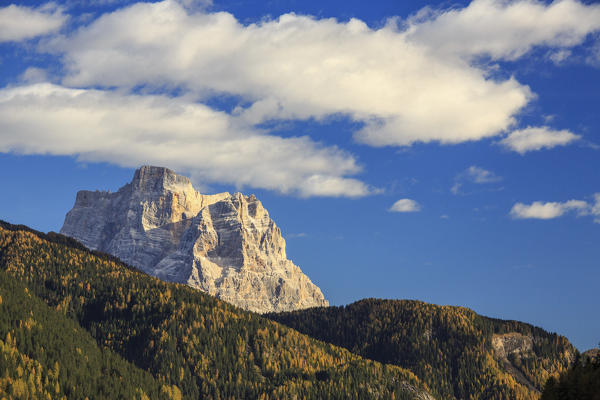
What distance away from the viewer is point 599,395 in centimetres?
14988

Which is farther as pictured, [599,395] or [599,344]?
[599,344]

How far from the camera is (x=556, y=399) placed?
6580 inches

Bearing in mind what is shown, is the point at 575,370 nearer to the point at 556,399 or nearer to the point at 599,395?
the point at 556,399

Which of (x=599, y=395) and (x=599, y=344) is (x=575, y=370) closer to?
(x=599, y=344)

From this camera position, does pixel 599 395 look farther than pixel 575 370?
No

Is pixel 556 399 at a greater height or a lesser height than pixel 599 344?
lesser

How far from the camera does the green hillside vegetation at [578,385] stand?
155m

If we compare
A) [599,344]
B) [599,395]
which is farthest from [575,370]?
[599,395]

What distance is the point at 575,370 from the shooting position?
174625 mm

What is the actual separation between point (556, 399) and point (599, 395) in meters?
18.1

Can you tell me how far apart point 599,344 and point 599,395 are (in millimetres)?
20686

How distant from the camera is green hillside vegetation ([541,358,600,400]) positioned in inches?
6112

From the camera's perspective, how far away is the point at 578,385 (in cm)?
16300

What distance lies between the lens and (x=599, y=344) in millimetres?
168500
